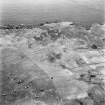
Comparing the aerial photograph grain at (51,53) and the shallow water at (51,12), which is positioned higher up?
the shallow water at (51,12)

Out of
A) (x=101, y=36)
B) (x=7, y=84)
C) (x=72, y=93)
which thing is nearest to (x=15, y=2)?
(x=101, y=36)

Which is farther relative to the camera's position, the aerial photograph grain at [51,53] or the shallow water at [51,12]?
the shallow water at [51,12]

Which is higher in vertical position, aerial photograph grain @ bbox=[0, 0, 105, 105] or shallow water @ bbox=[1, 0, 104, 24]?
shallow water @ bbox=[1, 0, 104, 24]

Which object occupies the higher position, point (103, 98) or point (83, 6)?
point (83, 6)

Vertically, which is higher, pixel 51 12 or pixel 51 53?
pixel 51 12

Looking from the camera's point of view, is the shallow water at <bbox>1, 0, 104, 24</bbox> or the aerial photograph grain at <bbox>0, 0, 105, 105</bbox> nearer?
the aerial photograph grain at <bbox>0, 0, 105, 105</bbox>

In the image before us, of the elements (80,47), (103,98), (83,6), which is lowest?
(103,98)

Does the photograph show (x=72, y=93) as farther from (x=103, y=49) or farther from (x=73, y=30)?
(x=73, y=30)

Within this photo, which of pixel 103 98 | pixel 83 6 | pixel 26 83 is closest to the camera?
pixel 103 98
